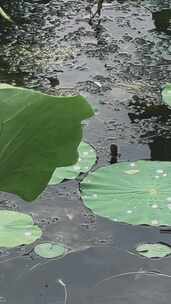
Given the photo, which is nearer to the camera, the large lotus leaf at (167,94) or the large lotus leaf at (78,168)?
Answer: the large lotus leaf at (78,168)

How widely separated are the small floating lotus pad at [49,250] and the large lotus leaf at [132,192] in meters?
0.13

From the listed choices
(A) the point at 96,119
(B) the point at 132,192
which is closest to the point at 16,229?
(B) the point at 132,192

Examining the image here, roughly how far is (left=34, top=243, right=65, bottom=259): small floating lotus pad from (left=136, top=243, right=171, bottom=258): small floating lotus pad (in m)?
0.19

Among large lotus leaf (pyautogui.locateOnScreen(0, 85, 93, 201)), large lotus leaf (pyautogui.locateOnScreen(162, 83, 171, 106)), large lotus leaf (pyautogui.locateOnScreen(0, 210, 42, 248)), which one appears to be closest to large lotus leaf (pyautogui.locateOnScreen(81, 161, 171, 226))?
large lotus leaf (pyautogui.locateOnScreen(0, 210, 42, 248))

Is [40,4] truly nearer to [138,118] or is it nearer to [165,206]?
[138,118]

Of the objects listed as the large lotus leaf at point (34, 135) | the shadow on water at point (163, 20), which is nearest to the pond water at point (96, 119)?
the shadow on water at point (163, 20)

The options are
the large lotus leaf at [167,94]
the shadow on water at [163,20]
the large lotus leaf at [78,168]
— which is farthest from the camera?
the shadow on water at [163,20]

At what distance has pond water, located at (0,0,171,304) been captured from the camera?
5.50 ft

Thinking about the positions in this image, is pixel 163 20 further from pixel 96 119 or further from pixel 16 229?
pixel 16 229

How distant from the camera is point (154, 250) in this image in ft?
5.75

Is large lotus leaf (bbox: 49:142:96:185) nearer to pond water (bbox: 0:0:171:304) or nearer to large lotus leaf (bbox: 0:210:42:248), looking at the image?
pond water (bbox: 0:0:171:304)

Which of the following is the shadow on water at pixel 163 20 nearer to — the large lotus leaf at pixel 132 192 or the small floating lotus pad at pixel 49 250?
the large lotus leaf at pixel 132 192

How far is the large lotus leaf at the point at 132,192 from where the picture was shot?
5.83ft

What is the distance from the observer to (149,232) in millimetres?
1811
